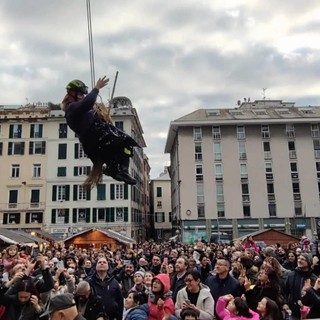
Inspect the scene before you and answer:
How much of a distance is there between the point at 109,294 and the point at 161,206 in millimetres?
66375

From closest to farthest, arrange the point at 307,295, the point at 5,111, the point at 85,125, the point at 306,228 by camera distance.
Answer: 1. the point at 307,295
2. the point at 85,125
3. the point at 306,228
4. the point at 5,111

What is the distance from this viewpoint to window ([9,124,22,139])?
42.6 m

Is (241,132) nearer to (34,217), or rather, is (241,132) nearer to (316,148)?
(316,148)

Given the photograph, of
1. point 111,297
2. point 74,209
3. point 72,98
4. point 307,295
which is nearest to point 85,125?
point 72,98

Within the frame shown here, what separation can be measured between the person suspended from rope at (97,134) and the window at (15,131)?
39057mm

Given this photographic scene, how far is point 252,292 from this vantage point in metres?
5.80

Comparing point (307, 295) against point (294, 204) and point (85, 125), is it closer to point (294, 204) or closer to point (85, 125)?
point (85, 125)

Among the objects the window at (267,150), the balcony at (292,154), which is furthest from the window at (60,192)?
the balcony at (292,154)

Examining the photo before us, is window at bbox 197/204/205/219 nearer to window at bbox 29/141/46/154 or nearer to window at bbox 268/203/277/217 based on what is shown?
window at bbox 268/203/277/217

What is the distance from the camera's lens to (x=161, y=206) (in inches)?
2832

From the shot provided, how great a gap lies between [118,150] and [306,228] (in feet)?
125

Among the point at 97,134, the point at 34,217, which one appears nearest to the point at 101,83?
the point at 97,134

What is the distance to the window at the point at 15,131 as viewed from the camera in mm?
42562

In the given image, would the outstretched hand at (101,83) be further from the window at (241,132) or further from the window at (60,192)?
the window at (241,132)
